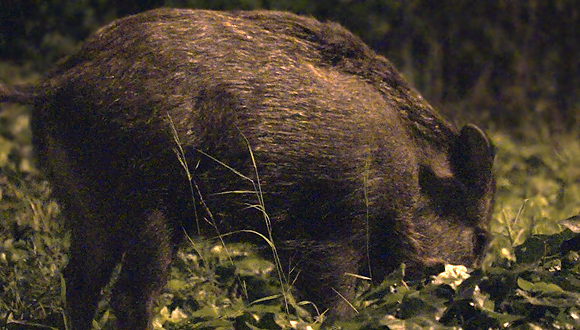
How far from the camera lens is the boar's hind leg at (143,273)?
A: 2664 millimetres

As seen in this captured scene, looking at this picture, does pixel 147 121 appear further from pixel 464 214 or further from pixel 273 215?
pixel 464 214

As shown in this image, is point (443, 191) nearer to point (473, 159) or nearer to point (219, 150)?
point (473, 159)

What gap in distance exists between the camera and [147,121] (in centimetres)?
257

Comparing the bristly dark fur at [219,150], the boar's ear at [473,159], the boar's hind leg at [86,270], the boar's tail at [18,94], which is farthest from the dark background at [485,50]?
the boar's hind leg at [86,270]

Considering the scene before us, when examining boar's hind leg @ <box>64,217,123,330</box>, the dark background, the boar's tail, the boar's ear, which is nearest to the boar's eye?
the boar's ear

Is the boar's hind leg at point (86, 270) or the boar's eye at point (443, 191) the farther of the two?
the boar's eye at point (443, 191)

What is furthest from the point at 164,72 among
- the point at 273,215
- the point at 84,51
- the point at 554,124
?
the point at 554,124

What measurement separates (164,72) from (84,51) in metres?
0.39

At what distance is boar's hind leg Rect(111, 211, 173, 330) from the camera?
2.66 metres

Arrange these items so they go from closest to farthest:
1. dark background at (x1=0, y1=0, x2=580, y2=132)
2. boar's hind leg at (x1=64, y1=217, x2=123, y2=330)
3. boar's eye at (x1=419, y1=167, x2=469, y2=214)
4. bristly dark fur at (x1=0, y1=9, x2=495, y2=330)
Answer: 1. bristly dark fur at (x1=0, y1=9, x2=495, y2=330)
2. boar's hind leg at (x1=64, y1=217, x2=123, y2=330)
3. boar's eye at (x1=419, y1=167, x2=469, y2=214)
4. dark background at (x1=0, y1=0, x2=580, y2=132)

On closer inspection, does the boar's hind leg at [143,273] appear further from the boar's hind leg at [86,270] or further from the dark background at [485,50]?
the dark background at [485,50]

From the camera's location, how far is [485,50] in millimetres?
6281

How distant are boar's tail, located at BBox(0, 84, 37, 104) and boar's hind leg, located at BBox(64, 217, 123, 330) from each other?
53 cm

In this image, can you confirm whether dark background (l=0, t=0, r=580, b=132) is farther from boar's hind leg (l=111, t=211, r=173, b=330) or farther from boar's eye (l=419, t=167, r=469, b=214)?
boar's hind leg (l=111, t=211, r=173, b=330)
